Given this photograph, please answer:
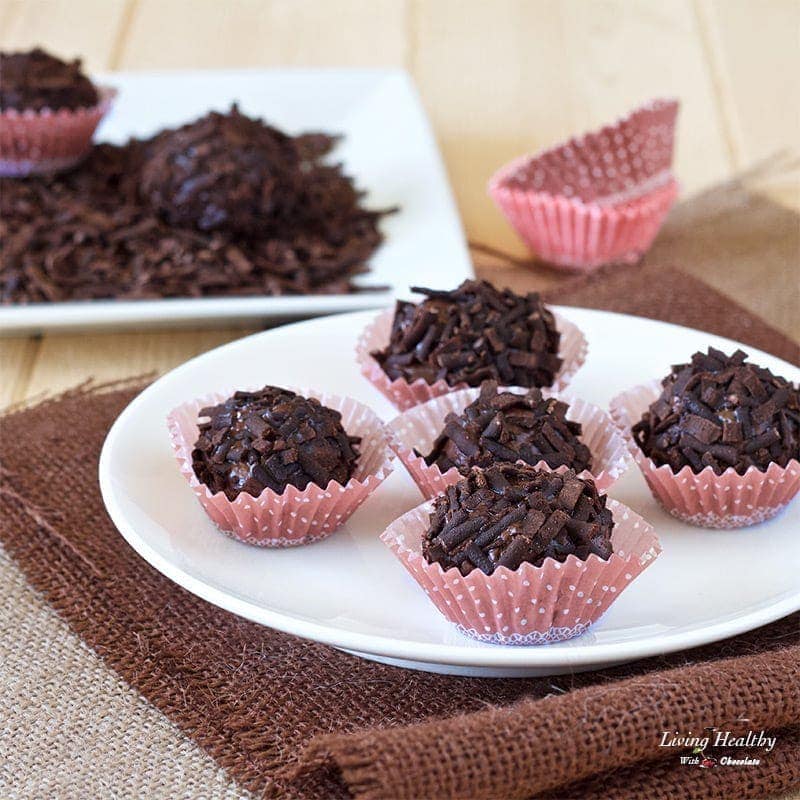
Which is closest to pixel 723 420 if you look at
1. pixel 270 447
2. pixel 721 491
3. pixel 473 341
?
pixel 721 491

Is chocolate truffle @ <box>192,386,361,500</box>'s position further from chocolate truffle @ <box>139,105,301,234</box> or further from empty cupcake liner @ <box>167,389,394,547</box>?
chocolate truffle @ <box>139,105,301,234</box>

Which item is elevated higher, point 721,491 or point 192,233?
point 721,491

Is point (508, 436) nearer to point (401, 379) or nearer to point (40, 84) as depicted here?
point (401, 379)

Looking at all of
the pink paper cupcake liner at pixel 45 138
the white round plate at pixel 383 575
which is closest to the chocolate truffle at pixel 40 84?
the pink paper cupcake liner at pixel 45 138

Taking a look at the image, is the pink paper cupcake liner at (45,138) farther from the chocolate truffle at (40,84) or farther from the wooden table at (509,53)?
the wooden table at (509,53)

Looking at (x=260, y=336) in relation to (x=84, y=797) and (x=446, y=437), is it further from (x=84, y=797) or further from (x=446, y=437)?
(x=84, y=797)

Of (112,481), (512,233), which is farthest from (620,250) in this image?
(112,481)
